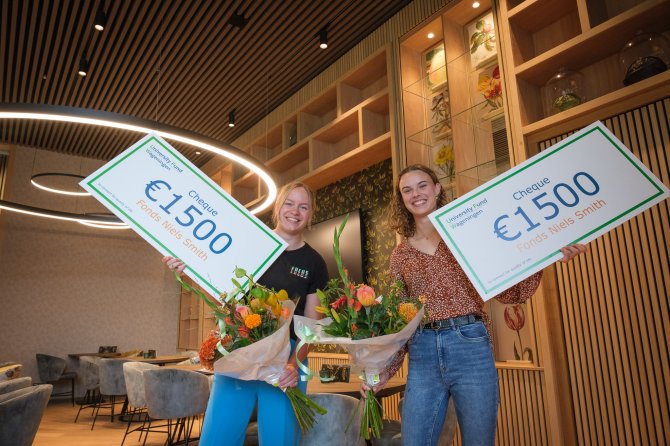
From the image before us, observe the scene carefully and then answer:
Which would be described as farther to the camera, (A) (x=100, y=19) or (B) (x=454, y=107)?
(A) (x=100, y=19)

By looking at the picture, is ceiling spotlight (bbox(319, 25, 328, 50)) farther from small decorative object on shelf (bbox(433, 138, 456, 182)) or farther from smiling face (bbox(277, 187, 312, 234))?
smiling face (bbox(277, 187, 312, 234))

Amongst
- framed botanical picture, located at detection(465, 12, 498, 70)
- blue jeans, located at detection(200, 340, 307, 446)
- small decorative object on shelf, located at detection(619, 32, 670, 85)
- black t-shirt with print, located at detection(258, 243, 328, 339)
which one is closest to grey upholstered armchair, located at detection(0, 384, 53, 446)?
blue jeans, located at detection(200, 340, 307, 446)

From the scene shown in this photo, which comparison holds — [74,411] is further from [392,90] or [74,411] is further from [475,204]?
[475,204]

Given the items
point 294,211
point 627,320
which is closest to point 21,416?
point 294,211

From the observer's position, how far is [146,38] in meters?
4.66

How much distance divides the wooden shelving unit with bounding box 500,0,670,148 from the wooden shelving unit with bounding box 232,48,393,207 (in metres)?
1.24

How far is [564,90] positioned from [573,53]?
0.23 metres

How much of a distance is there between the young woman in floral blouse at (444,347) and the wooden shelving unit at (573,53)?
1633 mm

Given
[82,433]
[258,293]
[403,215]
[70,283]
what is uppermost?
[70,283]

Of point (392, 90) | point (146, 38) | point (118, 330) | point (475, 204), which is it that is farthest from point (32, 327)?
point (475, 204)

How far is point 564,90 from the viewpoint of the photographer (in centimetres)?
296

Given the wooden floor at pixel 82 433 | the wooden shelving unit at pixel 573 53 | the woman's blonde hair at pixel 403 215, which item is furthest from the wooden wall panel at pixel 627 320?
the wooden floor at pixel 82 433

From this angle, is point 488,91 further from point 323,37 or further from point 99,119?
point 99,119

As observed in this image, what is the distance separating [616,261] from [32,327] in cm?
843
